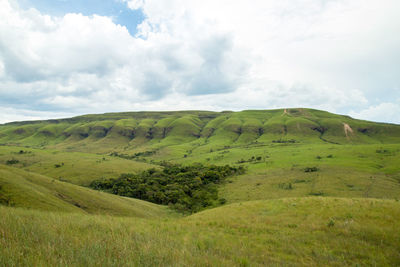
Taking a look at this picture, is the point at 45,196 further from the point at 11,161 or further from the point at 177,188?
the point at 11,161

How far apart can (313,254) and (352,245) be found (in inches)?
98.0

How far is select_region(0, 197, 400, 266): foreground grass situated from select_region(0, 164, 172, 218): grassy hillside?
6646 mm

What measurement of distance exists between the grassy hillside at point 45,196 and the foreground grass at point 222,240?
262 inches

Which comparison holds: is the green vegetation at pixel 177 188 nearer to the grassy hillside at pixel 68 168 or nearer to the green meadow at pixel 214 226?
the green meadow at pixel 214 226

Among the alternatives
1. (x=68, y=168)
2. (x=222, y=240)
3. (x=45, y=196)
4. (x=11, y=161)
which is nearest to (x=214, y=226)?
(x=222, y=240)

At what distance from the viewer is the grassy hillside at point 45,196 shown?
54.8 feet

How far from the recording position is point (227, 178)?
75.5 meters

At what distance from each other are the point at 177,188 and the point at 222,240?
170 ft

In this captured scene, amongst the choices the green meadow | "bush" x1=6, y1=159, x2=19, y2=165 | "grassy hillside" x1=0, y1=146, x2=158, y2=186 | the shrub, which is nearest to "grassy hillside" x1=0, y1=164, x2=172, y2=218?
the green meadow

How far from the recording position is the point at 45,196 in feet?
63.2

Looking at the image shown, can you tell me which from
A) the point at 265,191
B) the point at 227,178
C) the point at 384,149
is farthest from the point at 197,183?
the point at 384,149

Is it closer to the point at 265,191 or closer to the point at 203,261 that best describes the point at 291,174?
the point at 265,191

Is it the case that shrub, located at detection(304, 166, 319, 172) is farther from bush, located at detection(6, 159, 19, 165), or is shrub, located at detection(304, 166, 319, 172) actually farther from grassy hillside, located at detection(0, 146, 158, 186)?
bush, located at detection(6, 159, 19, 165)

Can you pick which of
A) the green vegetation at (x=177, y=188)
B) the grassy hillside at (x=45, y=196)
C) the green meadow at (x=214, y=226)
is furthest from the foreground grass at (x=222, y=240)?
the green vegetation at (x=177, y=188)
